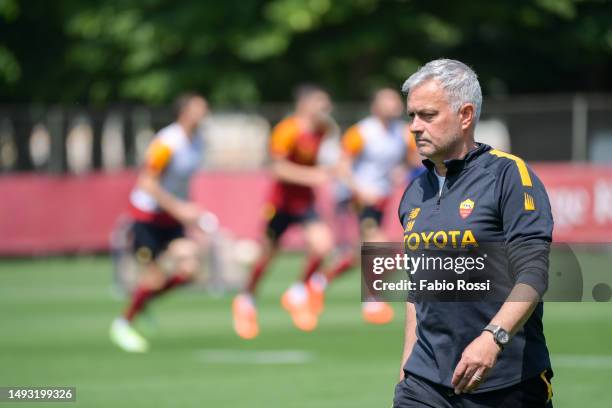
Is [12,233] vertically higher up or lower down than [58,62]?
lower down

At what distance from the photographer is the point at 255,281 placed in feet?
46.8

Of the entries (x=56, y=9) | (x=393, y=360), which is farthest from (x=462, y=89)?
(x=56, y=9)

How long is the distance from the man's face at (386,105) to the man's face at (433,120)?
10875mm

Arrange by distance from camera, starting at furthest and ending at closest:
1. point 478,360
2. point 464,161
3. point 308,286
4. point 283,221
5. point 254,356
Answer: point 283,221
point 308,286
point 254,356
point 464,161
point 478,360

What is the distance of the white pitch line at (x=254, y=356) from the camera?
1162 cm

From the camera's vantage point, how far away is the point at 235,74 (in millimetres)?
31406

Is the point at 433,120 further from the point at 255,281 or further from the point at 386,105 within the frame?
the point at 386,105

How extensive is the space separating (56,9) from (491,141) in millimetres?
12082

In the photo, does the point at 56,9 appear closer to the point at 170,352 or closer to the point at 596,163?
the point at 596,163

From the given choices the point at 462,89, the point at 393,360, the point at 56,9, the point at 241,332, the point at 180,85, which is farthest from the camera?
the point at 56,9

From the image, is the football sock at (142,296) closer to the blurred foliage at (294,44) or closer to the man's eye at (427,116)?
the man's eye at (427,116)

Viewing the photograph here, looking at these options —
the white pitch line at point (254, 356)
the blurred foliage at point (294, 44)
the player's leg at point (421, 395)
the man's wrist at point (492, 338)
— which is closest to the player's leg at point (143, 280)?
the white pitch line at point (254, 356)

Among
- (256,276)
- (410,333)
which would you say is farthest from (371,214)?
(410,333)

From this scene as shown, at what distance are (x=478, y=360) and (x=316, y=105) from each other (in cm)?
1033
